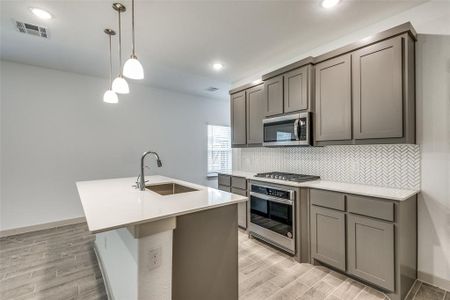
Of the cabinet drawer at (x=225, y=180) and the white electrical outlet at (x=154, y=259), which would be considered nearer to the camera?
the white electrical outlet at (x=154, y=259)

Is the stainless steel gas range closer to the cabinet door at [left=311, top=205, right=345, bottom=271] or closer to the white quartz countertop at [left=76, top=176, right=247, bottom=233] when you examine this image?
the cabinet door at [left=311, top=205, right=345, bottom=271]

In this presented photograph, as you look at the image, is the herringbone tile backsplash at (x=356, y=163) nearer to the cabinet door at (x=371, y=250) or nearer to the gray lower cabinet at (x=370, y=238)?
the gray lower cabinet at (x=370, y=238)

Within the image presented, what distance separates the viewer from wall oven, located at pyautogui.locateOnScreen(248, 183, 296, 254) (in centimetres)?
261

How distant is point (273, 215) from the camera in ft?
9.32

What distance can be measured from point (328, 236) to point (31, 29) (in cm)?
410

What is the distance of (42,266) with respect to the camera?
2.51m

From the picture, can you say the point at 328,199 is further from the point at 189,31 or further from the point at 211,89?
the point at 211,89

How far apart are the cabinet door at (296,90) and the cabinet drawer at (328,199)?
42.6 inches

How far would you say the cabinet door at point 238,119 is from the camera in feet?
12.6

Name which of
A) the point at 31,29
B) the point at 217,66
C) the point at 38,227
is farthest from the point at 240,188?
the point at 38,227

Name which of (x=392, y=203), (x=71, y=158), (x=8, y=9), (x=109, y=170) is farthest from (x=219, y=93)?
(x=392, y=203)

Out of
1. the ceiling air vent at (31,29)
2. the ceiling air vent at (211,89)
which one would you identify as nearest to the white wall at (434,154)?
the ceiling air vent at (211,89)

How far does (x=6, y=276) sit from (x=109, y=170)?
2.20m

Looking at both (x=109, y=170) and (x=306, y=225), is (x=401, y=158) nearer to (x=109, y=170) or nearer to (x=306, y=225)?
(x=306, y=225)
